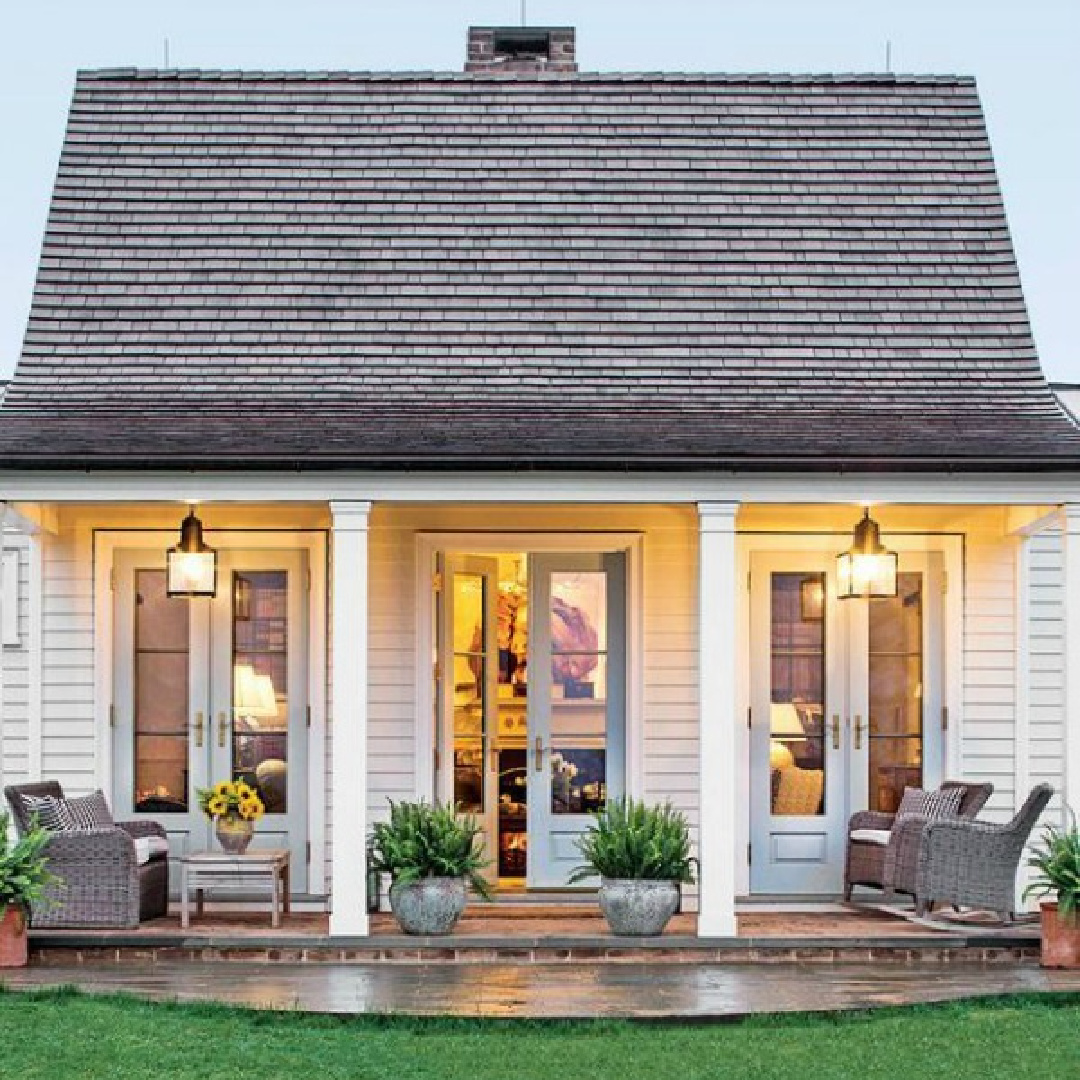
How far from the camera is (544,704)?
1320cm

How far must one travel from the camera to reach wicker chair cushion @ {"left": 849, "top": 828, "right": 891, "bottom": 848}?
41.2ft

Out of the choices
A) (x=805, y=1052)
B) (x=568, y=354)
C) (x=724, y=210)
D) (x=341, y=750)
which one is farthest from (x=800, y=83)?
(x=805, y=1052)

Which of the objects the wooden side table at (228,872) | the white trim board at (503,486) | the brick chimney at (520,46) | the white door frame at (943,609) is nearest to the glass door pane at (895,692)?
the white door frame at (943,609)

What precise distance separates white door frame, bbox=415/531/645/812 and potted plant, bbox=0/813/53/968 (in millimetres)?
2777

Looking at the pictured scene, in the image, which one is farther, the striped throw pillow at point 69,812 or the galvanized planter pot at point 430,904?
the striped throw pillow at point 69,812

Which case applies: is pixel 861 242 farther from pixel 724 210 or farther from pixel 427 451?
pixel 427 451

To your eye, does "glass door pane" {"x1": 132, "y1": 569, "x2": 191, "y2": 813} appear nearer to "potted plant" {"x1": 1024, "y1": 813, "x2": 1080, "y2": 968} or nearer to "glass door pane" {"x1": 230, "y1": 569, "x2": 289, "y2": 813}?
"glass door pane" {"x1": 230, "y1": 569, "x2": 289, "y2": 813}

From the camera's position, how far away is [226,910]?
1262 centimetres

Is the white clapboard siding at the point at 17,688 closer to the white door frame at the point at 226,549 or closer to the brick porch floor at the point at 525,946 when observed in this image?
the white door frame at the point at 226,549

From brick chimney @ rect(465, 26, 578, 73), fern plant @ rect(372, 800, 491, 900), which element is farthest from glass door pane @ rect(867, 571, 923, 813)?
brick chimney @ rect(465, 26, 578, 73)

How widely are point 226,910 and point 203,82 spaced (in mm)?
5651

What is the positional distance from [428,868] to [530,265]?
4169 mm

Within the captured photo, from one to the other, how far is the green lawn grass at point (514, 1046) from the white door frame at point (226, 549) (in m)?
3.30

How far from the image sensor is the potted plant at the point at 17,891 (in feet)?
35.2
